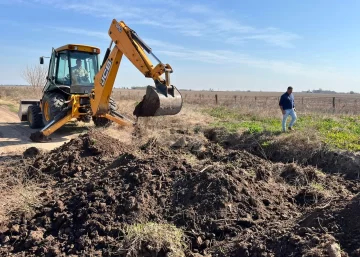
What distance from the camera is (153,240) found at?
4.08m

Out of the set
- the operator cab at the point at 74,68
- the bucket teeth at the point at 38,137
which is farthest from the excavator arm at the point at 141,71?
the bucket teeth at the point at 38,137

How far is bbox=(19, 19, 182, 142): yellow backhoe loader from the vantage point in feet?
26.2

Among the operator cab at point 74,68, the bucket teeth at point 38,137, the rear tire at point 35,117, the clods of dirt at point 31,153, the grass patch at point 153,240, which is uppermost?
the operator cab at point 74,68

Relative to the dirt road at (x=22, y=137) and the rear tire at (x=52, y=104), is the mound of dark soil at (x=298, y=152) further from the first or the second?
the rear tire at (x=52, y=104)

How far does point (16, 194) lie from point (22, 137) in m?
6.17


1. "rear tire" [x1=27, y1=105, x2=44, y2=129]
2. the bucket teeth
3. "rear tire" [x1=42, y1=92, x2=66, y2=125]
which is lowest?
the bucket teeth

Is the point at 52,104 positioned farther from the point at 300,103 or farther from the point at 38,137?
the point at 300,103

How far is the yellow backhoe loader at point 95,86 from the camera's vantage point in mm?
7980

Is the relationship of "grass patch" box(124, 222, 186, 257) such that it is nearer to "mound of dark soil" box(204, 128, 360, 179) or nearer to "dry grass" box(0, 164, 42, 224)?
"dry grass" box(0, 164, 42, 224)

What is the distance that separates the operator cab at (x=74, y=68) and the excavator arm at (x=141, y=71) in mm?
1409

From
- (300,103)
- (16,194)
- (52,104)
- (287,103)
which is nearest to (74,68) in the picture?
(52,104)

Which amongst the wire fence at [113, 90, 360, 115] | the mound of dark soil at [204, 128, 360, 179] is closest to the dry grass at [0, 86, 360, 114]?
the wire fence at [113, 90, 360, 115]

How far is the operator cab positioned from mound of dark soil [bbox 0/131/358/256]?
18.8 feet

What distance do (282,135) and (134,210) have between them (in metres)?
6.06
